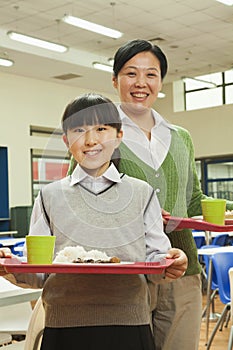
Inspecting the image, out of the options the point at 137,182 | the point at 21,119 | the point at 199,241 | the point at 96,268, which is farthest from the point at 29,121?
the point at 96,268

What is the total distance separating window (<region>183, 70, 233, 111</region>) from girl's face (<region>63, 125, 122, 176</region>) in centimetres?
1217

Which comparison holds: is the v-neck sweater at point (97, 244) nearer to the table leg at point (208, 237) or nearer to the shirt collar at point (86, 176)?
the shirt collar at point (86, 176)

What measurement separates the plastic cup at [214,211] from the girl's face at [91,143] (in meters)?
0.47

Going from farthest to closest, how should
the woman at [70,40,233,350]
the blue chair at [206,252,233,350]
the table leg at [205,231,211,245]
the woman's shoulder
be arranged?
the table leg at [205,231,211,245] → the blue chair at [206,252,233,350] → the woman at [70,40,233,350] → the woman's shoulder

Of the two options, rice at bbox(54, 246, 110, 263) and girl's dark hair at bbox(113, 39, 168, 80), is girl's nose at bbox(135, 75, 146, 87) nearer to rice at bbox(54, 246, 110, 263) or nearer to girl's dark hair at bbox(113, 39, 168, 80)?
girl's dark hair at bbox(113, 39, 168, 80)

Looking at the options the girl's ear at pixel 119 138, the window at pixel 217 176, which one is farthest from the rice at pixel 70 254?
the window at pixel 217 176

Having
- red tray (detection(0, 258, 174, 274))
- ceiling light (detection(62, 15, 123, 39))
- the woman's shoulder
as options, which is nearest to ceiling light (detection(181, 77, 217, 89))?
ceiling light (detection(62, 15, 123, 39))

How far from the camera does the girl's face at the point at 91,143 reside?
148 cm

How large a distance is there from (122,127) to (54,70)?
34.8 ft

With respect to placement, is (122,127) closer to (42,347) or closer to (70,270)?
(70,270)

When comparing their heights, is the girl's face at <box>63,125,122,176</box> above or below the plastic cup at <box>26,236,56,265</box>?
above

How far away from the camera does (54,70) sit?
12.0 meters

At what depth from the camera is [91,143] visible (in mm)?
1479

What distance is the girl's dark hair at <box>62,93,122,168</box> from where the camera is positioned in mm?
1502
